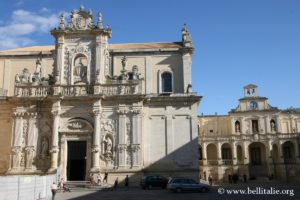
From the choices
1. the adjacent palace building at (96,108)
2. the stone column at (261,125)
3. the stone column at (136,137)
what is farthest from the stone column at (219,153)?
the stone column at (136,137)

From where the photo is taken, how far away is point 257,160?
60500mm

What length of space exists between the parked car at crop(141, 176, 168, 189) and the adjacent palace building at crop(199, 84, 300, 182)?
95.5 ft

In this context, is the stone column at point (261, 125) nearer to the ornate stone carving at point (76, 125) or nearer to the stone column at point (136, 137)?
the stone column at point (136, 137)

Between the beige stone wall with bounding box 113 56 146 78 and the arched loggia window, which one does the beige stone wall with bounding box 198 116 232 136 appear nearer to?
the arched loggia window

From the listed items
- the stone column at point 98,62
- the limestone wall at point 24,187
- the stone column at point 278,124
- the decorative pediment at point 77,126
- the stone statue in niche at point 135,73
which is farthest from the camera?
the stone column at point 278,124

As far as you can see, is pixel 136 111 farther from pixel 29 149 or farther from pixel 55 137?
pixel 29 149

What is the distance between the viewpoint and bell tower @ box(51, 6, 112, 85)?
33.9 m

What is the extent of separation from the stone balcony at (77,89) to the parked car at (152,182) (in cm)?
774

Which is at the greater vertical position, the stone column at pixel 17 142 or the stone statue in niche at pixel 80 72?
the stone statue in niche at pixel 80 72

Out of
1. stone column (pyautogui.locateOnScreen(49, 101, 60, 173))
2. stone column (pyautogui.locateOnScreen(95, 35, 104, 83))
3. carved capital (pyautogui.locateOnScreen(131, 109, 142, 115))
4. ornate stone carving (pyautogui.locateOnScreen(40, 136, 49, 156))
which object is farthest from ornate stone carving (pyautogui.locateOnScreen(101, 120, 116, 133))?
ornate stone carving (pyautogui.locateOnScreen(40, 136, 49, 156))

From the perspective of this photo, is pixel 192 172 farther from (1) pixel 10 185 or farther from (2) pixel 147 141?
(1) pixel 10 185

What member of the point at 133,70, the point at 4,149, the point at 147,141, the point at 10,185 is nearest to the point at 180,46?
the point at 133,70

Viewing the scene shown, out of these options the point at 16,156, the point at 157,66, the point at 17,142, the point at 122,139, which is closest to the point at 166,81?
the point at 157,66

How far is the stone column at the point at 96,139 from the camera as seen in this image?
3112 cm
